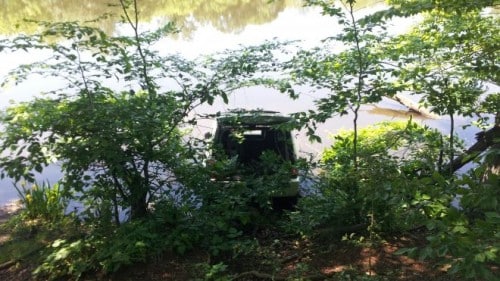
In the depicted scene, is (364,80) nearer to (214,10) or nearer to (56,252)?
(56,252)

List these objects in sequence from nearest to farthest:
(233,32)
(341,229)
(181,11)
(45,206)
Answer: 1. (341,229)
2. (45,206)
3. (233,32)
4. (181,11)

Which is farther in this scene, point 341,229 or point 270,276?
point 341,229

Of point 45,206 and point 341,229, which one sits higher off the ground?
point 45,206

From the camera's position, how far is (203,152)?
15.5ft

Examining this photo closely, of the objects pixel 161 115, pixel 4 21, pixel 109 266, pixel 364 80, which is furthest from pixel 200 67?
pixel 4 21

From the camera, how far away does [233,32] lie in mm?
19656

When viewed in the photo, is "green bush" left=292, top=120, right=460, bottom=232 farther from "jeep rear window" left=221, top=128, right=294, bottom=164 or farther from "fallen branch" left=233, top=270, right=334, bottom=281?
"jeep rear window" left=221, top=128, right=294, bottom=164

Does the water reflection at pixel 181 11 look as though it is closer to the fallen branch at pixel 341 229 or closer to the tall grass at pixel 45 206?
the tall grass at pixel 45 206

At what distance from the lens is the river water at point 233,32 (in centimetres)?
1154

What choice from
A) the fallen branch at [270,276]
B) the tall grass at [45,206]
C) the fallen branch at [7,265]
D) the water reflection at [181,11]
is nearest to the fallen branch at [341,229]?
the fallen branch at [270,276]

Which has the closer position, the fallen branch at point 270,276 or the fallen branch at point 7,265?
the fallen branch at point 270,276

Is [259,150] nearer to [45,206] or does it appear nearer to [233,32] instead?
[45,206]

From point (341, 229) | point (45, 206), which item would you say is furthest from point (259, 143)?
point (45, 206)

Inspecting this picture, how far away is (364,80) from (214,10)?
19.9 meters
